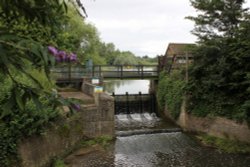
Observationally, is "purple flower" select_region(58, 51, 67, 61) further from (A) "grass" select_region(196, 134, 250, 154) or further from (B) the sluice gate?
(B) the sluice gate

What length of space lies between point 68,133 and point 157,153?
323 cm

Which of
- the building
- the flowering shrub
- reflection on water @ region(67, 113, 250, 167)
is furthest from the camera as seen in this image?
the building

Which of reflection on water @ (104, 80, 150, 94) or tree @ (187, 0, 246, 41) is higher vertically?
tree @ (187, 0, 246, 41)

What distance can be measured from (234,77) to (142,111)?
7780mm

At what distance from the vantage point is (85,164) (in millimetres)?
8086

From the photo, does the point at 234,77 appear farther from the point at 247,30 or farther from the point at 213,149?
the point at 213,149

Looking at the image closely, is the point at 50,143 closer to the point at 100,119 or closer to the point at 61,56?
the point at 100,119

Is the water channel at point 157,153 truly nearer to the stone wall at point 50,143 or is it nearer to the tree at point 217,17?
the stone wall at point 50,143

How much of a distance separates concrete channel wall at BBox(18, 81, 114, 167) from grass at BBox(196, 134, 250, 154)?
3.90 m

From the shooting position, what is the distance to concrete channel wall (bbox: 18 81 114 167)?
263 inches

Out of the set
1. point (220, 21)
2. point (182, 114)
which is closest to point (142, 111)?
point (182, 114)

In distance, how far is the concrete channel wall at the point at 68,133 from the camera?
6.67 meters

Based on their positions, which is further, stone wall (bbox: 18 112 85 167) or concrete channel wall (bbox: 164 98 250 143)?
concrete channel wall (bbox: 164 98 250 143)

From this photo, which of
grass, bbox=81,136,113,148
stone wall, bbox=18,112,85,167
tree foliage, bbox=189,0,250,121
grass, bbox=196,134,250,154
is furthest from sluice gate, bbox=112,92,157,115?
stone wall, bbox=18,112,85,167
